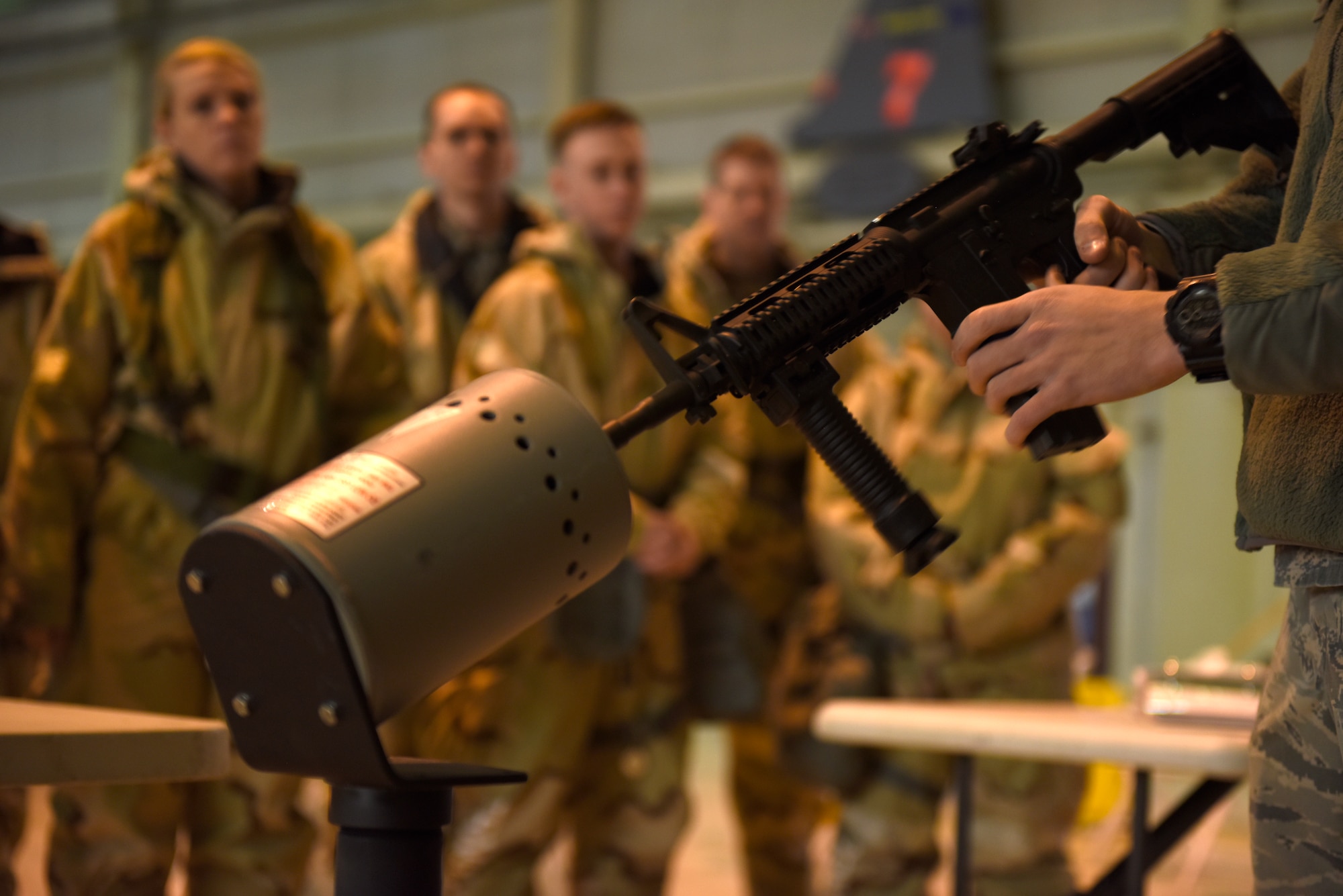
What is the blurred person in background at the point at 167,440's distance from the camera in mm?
2227

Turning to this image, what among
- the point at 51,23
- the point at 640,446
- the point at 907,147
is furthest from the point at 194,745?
the point at 51,23

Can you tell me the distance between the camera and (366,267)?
314 centimetres

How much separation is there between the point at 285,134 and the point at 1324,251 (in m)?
8.79

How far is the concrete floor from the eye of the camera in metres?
3.54

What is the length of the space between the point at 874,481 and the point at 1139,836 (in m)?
0.82

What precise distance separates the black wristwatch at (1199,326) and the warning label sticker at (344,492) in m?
0.57

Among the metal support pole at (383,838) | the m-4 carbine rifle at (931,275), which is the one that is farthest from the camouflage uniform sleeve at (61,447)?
the m-4 carbine rifle at (931,275)

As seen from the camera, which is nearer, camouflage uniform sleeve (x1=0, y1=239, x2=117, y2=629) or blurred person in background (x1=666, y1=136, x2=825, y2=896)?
camouflage uniform sleeve (x1=0, y1=239, x2=117, y2=629)

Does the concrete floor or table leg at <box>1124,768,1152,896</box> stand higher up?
table leg at <box>1124,768,1152,896</box>

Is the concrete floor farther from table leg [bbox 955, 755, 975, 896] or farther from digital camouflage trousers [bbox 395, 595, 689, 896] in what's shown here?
table leg [bbox 955, 755, 975, 896]

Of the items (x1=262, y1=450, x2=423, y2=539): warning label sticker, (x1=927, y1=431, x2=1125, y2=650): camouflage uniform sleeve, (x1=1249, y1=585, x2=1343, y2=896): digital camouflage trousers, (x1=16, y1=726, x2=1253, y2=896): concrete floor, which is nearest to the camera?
(x1=262, y1=450, x2=423, y2=539): warning label sticker

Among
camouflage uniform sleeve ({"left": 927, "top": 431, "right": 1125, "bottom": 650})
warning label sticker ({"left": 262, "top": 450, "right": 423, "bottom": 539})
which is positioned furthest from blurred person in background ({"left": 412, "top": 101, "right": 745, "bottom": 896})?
warning label sticker ({"left": 262, "top": 450, "right": 423, "bottom": 539})

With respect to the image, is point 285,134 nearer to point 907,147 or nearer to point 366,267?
point 907,147

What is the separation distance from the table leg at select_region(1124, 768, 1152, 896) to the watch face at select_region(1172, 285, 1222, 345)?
0.90 metres
